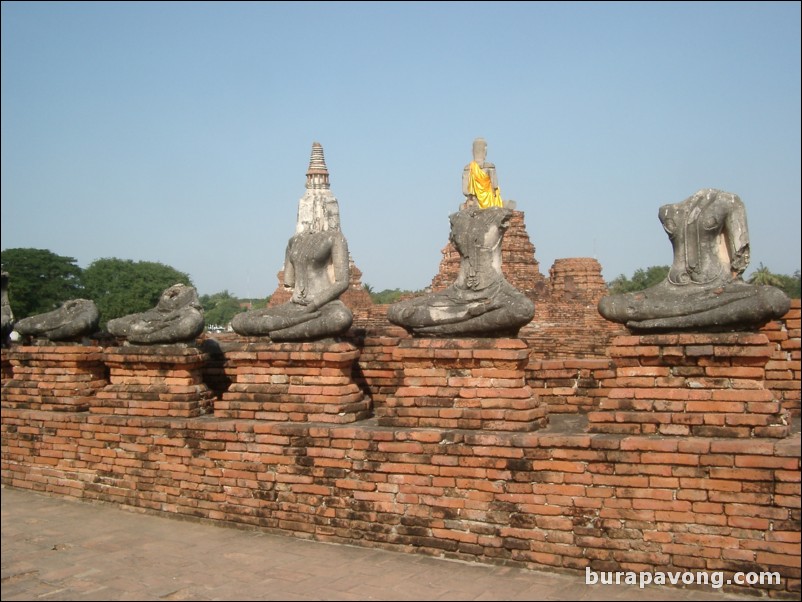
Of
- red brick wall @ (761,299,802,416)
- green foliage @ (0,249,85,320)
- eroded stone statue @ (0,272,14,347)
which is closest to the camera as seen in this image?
red brick wall @ (761,299,802,416)

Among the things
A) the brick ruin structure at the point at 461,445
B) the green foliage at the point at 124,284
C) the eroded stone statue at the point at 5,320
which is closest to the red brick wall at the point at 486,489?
the brick ruin structure at the point at 461,445

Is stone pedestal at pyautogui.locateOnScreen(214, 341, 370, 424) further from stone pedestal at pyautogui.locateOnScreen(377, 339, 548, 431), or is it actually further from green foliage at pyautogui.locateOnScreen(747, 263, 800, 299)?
green foliage at pyautogui.locateOnScreen(747, 263, 800, 299)

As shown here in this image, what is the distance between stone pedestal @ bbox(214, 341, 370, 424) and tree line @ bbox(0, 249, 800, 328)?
24071 millimetres

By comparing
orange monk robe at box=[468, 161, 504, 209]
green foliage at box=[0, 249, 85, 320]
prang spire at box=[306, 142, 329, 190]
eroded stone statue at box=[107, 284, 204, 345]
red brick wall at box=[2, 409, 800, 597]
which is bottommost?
red brick wall at box=[2, 409, 800, 597]

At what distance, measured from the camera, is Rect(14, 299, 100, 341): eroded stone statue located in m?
8.30

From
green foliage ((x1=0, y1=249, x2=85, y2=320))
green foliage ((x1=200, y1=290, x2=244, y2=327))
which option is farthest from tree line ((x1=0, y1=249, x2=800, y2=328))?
green foliage ((x1=200, y1=290, x2=244, y2=327))

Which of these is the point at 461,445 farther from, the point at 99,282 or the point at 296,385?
the point at 99,282

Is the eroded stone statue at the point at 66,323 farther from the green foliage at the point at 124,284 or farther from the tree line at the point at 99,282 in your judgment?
the green foliage at the point at 124,284

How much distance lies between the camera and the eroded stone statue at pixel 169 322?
298 inches

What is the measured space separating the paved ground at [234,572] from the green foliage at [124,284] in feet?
110

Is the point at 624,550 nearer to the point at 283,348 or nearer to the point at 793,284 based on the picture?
the point at 283,348

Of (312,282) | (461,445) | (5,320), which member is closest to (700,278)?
(461,445)

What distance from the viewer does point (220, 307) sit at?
6231cm

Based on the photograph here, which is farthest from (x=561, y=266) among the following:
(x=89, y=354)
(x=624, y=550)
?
(x=624, y=550)
